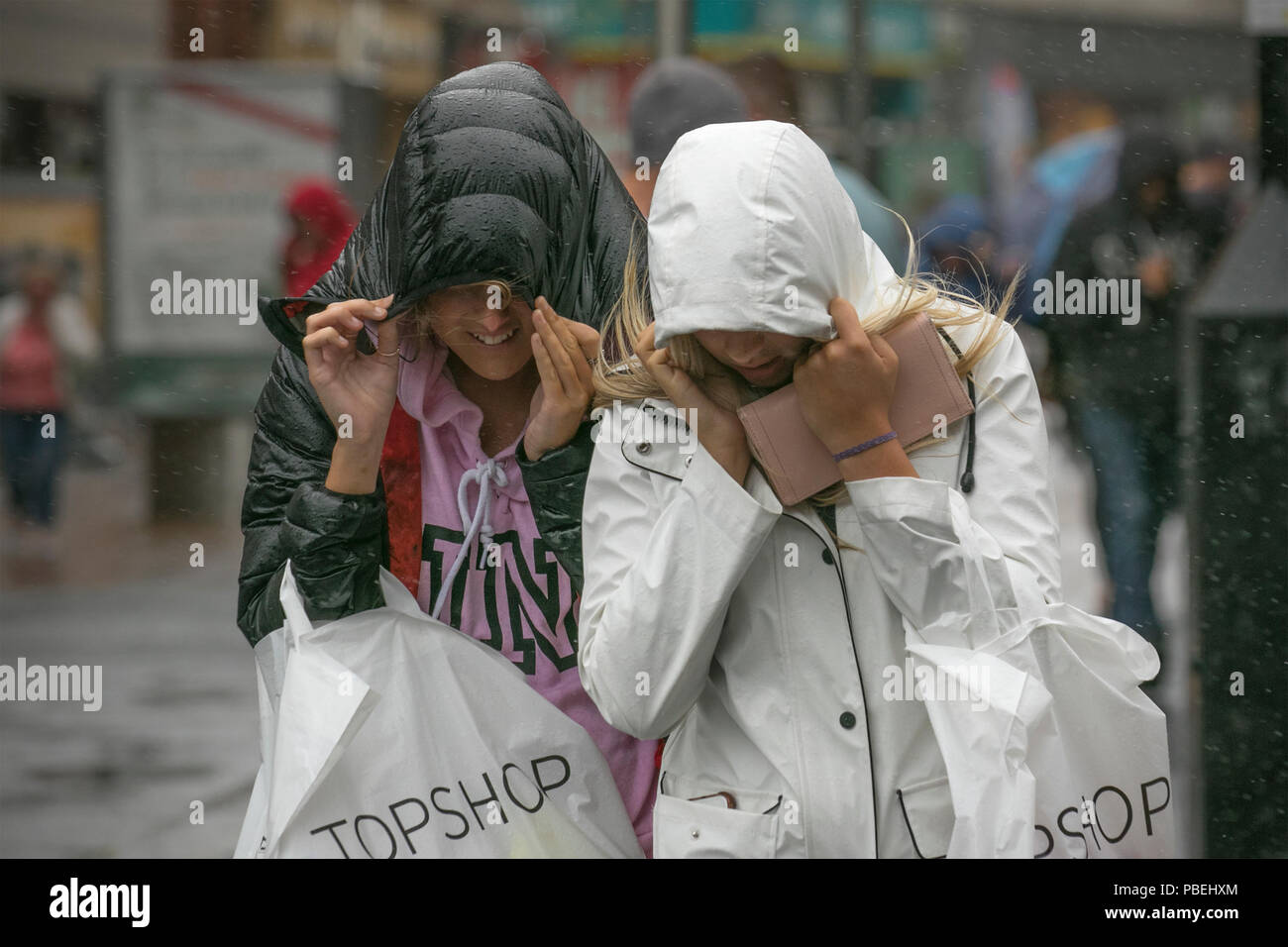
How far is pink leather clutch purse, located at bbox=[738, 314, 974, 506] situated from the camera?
2553 mm

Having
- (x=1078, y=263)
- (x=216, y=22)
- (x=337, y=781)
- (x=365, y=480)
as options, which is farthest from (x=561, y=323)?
(x=216, y=22)

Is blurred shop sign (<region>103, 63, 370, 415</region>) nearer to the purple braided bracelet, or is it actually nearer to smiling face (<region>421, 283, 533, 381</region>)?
smiling face (<region>421, 283, 533, 381</region>)

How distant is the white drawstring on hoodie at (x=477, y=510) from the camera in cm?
297

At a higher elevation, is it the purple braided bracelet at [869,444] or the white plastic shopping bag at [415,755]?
the purple braided bracelet at [869,444]

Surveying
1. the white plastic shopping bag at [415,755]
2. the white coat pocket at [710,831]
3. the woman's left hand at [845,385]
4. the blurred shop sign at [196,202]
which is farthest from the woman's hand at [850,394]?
the blurred shop sign at [196,202]

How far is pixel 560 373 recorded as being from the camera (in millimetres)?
2785

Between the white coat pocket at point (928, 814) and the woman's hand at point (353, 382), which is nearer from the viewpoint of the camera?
the white coat pocket at point (928, 814)

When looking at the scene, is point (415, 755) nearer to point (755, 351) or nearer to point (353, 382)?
point (353, 382)

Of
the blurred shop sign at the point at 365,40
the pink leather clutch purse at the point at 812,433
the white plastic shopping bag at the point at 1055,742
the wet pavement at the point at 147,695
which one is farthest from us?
the blurred shop sign at the point at 365,40

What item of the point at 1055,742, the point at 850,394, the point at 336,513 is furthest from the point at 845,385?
the point at 336,513

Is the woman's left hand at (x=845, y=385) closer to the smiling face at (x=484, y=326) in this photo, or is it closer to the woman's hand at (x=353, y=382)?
the smiling face at (x=484, y=326)

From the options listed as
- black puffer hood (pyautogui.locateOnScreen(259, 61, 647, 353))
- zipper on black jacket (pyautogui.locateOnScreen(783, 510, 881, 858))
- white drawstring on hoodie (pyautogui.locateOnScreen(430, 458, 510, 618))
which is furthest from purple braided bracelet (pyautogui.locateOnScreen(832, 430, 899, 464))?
white drawstring on hoodie (pyautogui.locateOnScreen(430, 458, 510, 618))

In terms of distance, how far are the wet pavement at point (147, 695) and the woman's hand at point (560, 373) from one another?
1.45 metres
